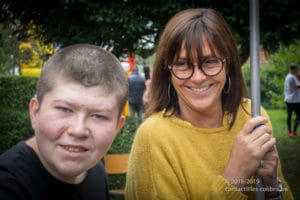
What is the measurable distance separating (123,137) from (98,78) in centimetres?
476

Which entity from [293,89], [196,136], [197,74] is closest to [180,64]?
[197,74]

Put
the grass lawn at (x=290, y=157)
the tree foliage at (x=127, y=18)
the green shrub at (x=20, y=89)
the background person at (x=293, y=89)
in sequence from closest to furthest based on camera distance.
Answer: the tree foliage at (x=127, y=18) < the grass lawn at (x=290, y=157) < the background person at (x=293, y=89) < the green shrub at (x=20, y=89)

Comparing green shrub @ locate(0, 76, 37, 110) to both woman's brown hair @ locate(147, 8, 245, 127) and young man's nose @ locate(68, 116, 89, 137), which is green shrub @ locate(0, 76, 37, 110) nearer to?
woman's brown hair @ locate(147, 8, 245, 127)

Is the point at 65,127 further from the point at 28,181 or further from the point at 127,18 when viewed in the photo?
the point at 127,18

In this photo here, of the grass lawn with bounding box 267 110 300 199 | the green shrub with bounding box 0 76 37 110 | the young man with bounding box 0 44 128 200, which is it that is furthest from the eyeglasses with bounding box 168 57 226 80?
the green shrub with bounding box 0 76 37 110

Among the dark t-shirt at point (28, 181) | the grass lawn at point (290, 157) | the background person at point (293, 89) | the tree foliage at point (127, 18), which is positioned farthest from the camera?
the background person at point (293, 89)

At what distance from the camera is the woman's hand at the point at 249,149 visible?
5.24 feet

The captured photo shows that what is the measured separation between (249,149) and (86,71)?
2.23 ft

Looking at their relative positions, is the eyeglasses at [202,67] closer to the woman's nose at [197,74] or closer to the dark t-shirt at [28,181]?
the woman's nose at [197,74]

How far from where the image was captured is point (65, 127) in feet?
4.67

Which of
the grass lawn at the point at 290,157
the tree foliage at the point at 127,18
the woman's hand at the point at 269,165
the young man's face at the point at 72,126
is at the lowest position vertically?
the grass lawn at the point at 290,157

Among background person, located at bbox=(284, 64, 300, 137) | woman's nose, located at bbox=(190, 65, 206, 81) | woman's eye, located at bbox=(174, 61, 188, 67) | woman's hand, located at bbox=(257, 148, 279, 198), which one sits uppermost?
woman's eye, located at bbox=(174, 61, 188, 67)

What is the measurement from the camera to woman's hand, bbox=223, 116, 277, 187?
1.60 metres

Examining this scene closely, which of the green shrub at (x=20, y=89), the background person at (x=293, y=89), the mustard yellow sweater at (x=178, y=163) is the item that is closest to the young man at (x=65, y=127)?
the mustard yellow sweater at (x=178, y=163)
